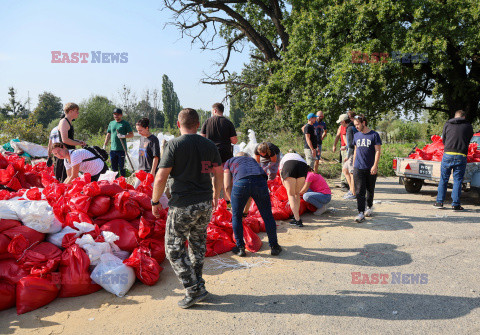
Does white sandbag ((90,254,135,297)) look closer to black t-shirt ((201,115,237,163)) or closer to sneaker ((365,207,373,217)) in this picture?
black t-shirt ((201,115,237,163))

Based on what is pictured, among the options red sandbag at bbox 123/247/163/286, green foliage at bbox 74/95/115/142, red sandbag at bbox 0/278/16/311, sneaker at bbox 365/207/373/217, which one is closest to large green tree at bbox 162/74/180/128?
green foliage at bbox 74/95/115/142

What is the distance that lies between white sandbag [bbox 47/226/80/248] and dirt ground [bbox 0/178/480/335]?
633 mm

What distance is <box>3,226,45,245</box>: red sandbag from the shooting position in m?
3.22

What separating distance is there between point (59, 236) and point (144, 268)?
1001 mm

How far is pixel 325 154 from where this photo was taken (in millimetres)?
14453

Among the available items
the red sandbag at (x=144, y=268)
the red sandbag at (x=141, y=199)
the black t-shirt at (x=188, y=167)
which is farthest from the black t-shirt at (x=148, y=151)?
the black t-shirt at (x=188, y=167)

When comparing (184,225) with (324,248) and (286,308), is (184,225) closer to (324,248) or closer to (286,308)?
(286,308)

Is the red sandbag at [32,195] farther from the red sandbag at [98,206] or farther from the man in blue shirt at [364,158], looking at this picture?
the man in blue shirt at [364,158]

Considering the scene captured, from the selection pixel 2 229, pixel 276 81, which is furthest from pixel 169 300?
pixel 276 81

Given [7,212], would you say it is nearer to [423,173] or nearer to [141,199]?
[141,199]

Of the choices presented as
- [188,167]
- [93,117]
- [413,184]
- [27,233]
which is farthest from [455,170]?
[93,117]

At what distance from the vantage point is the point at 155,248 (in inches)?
152

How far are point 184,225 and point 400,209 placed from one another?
508 centimetres

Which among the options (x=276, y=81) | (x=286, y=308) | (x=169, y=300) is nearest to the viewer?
(x=286, y=308)
